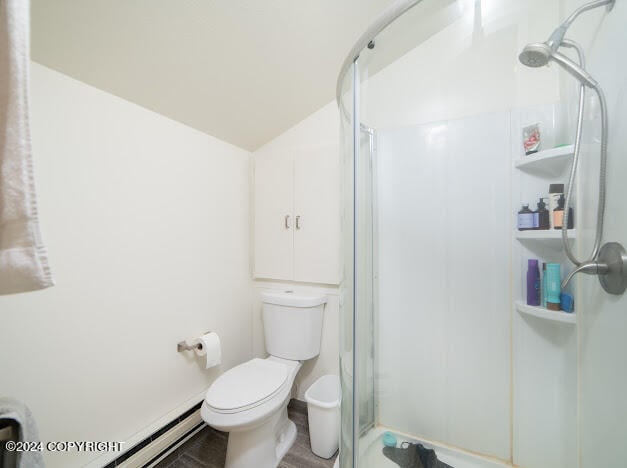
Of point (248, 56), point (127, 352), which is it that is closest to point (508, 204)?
point (248, 56)

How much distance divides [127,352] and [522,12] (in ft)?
6.22

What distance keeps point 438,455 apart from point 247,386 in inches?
32.2

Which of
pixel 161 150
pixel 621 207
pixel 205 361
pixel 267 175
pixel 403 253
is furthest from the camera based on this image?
pixel 267 175

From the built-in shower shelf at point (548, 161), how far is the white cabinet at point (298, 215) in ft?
2.87

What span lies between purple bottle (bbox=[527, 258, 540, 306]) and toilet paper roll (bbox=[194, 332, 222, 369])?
56.0 inches

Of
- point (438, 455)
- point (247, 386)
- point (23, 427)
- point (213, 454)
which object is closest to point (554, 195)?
point (438, 455)

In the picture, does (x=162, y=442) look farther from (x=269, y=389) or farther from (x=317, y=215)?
(x=317, y=215)

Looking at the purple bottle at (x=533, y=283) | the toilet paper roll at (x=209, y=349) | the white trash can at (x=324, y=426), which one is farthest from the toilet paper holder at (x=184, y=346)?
the purple bottle at (x=533, y=283)

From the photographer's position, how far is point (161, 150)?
1.28 metres

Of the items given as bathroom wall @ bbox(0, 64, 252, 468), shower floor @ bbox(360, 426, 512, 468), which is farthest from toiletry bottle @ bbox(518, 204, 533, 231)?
bathroom wall @ bbox(0, 64, 252, 468)

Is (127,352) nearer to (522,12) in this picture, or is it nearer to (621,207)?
(621,207)

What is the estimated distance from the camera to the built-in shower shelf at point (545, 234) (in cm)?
76

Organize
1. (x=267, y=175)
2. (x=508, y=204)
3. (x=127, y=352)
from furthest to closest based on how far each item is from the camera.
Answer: (x=267, y=175) < (x=127, y=352) < (x=508, y=204)

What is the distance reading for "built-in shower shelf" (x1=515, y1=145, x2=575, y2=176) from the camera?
2.43ft
